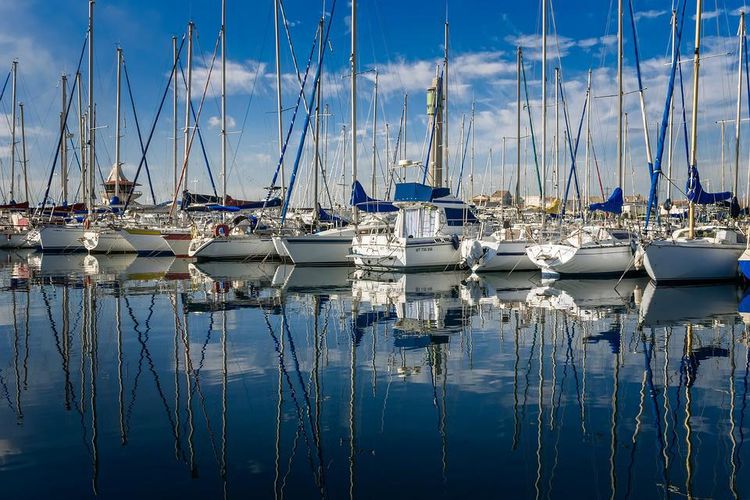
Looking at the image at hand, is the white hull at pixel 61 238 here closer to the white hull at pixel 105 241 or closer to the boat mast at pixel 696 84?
the white hull at pixel 105 241

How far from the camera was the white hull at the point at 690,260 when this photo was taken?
21.1 metres

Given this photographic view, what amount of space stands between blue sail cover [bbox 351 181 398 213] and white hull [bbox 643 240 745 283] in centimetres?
1214

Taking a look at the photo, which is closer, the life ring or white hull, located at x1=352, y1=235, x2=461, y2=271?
white hull, located at x1=352, y1=235, x2=461, y2=271

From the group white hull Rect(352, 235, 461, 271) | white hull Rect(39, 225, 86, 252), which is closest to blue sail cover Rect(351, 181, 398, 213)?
white hull Rect(352, 235, 461, 271)

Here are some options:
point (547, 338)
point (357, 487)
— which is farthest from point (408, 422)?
point (547, 338)

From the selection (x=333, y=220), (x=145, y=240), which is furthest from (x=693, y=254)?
(x=145, y=240)

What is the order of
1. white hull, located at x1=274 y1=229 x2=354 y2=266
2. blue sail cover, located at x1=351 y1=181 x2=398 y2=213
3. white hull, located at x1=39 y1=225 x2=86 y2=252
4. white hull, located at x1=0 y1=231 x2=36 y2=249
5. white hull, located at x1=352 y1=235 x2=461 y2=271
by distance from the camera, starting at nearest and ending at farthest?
white hull, located at x1=352 y1=235 x2=461 y2=271, blue sail cover, located at x1=351 y1=181 x2=398 y2=213, white hull, located at x1=274 y1=229 x2=354 y2=266, white hull, located at x1=39 y1=225 x2=86 y2=252, white hull, located at x1=0 y1=231 x2=36 y2=249

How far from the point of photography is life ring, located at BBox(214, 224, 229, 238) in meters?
33.0

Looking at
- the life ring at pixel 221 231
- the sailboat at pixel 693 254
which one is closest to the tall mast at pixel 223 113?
the life ring at pixel 221 231

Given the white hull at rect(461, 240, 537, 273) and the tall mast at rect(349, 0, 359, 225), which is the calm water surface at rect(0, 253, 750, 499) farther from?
the tall mast at rect(349, 0, 359, 225)

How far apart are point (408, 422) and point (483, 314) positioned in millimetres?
8293

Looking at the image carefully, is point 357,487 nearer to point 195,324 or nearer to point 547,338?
point 547,338

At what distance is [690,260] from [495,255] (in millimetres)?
7319

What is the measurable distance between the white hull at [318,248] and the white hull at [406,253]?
2285 mm
